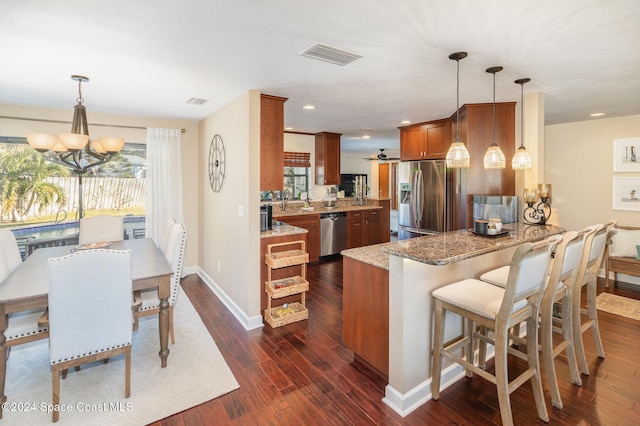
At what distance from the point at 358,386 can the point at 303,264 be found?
154cm

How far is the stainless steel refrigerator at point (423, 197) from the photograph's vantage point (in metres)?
4.91

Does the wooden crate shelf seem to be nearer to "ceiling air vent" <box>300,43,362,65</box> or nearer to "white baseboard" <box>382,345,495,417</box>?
"white baseboard" <box>382,345,495,417</box>

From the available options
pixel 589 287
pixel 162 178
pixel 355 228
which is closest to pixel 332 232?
pixel 355 228

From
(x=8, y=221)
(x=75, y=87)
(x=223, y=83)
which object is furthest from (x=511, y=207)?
(x=8, y=221)

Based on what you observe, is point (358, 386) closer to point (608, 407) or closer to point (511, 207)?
point (608, 407)

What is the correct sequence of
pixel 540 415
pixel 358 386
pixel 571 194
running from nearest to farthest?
pixel 540 415
pixel 358 386
pixel 571 194

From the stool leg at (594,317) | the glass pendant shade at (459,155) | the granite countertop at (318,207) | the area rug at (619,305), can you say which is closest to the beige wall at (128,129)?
the granite countertop at (318,207)

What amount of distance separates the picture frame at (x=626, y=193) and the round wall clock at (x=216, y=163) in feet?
18.5

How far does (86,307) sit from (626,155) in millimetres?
6569

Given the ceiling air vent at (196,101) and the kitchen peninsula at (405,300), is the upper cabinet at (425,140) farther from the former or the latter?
the ceiling air vent at (196,101)

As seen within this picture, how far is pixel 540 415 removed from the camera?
198 centimetres

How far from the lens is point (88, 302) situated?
204 centimetres

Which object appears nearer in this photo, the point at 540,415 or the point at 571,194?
the point at 540,415

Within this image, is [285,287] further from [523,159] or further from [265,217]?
[523,159]
